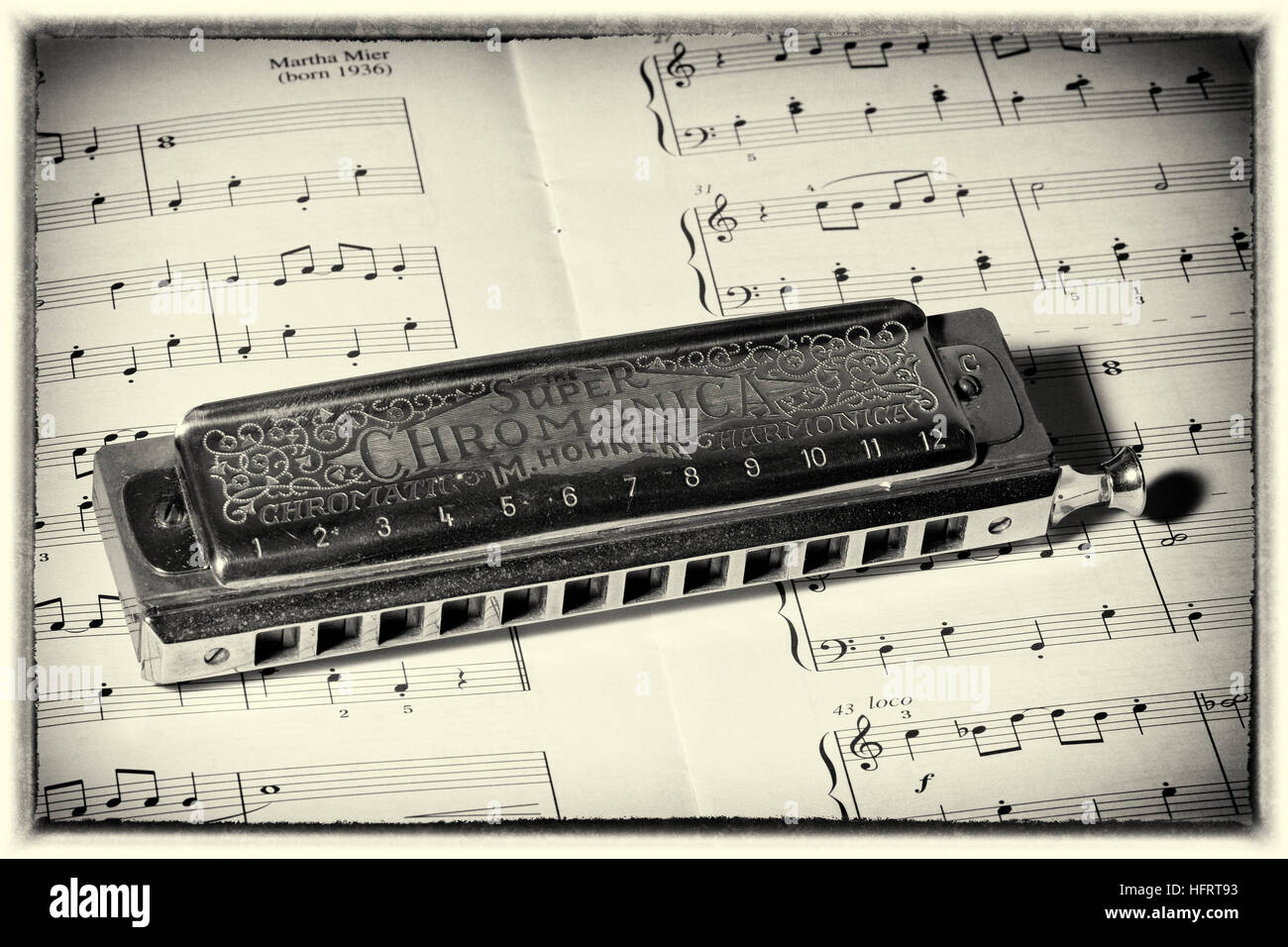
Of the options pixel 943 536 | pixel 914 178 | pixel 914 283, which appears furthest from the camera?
pixel 914 178

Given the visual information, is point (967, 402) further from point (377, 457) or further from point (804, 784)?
point (377, 457)

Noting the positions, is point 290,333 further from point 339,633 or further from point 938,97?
point 938,97

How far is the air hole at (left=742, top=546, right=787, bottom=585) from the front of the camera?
4.12 m

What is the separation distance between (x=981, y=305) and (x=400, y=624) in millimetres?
2070

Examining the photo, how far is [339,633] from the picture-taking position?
399cm

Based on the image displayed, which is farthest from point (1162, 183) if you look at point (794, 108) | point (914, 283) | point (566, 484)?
→ point (566, 484)

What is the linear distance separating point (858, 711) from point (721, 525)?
64cm

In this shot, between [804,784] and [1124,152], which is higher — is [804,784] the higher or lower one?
the lower one

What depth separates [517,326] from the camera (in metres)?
4.71

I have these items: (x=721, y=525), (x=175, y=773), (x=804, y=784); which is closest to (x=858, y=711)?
(x=804, y=784)

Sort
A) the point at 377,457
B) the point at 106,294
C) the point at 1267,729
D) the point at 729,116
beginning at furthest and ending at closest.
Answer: the point at 729,116 → the point at 106,294 → the point at 1267,729 → the point at 377,457

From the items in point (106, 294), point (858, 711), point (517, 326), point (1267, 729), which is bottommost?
point (1267, 729)

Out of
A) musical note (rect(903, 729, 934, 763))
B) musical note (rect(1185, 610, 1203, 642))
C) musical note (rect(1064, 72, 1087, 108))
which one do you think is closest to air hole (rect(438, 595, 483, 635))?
musical note (rect(903, 729, 934, 763))

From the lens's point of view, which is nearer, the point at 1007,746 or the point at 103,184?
the point at 1007,746
